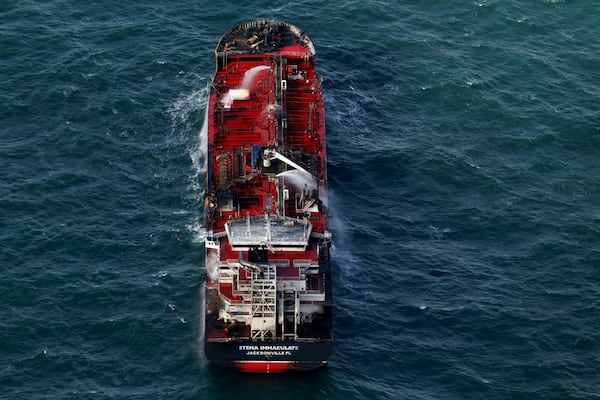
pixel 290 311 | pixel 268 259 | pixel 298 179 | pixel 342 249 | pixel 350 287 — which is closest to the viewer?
pixel 290 311

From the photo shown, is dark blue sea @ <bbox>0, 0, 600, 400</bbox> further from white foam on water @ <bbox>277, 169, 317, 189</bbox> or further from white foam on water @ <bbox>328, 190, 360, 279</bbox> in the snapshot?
white foam on water @ <bbox>277, 169, 317, 189</bbox>

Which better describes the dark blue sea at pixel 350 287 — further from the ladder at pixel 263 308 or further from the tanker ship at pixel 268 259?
the ladder at pixel 263 308

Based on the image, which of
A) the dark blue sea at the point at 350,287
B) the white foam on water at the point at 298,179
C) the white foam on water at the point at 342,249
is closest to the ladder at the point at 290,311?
the dark blue sea at the point at 350,287

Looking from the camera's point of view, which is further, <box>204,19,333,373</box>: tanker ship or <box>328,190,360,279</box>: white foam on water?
<box>328,190,360,279</box>: white foam on water

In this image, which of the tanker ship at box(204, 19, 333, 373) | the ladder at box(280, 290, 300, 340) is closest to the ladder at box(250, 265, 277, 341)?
the tanker ship at box(204, 19, 333, 373)

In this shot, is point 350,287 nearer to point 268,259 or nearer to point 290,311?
point 290,311

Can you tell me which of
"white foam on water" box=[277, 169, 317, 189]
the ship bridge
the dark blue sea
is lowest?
the dark blue sea

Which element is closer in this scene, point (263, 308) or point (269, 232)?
point (263, 308)

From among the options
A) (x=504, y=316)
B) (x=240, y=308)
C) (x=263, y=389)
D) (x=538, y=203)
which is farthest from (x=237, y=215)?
(x=538, y=203)

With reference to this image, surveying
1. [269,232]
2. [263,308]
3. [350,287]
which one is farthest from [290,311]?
[350,287]

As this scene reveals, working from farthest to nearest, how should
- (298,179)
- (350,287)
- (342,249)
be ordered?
(342,249) < (298,179) < (350,287)
